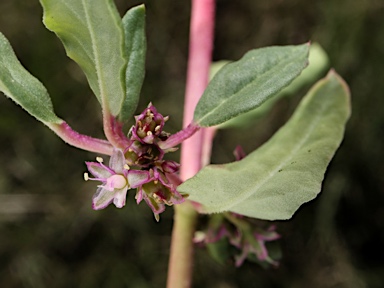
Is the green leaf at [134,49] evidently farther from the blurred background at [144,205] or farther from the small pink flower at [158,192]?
the blurred background at [144,205]

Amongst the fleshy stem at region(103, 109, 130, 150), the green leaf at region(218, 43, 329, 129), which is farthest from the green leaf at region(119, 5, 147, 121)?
the green leaf at region(218, 43, 329, 129)

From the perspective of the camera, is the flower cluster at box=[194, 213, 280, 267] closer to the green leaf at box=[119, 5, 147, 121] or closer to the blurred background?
the green leaf at box=[119, 5, 147, 121]

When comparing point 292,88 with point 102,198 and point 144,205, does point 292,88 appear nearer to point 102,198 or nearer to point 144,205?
point 102,198

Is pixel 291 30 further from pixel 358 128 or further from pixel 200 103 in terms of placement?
pixel 200 103

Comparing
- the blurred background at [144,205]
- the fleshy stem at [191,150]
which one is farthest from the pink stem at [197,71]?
the blurred background at [144,205]

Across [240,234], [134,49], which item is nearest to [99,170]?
[134,49]

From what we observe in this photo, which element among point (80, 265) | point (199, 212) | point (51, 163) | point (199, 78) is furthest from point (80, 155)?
point (199, 212)
